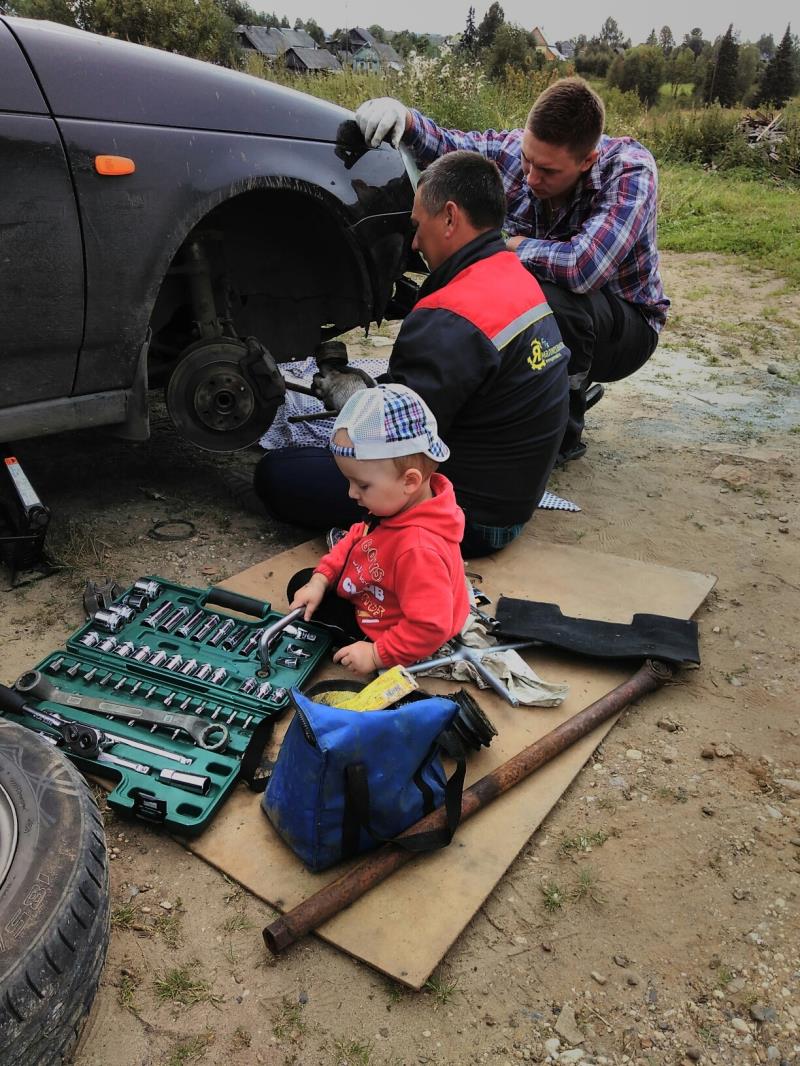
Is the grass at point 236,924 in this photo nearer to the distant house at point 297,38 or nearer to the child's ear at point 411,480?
the child's ear at point 411,480

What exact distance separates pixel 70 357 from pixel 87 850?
1.77m

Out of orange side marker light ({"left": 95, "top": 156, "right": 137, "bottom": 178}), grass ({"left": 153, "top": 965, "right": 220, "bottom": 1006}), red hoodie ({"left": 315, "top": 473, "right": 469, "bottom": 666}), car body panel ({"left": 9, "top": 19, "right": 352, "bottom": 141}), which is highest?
car body panel ({"left": 9, "top": 19, "right": 352, "bottom": 141})

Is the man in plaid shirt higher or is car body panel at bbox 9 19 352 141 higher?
car body panel at bbox 9 19 352 141

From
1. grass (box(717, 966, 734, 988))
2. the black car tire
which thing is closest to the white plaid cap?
the black car tire

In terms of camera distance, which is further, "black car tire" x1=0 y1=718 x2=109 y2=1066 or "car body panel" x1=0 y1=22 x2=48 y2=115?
"car body panel" x1=0 y1=22 x2=48 y2=115

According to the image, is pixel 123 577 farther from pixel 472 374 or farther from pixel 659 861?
pixel 659 861

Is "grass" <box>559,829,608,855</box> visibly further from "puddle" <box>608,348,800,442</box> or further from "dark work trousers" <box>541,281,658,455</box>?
"puddle" <box>608,348,800,442</box>

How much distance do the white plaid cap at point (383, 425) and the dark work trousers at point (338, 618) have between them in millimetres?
556

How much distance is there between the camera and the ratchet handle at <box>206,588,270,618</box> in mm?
2646

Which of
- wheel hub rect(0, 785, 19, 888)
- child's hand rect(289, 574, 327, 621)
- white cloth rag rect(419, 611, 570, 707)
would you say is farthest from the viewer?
child's hand rect(289, 574, 327, 621)

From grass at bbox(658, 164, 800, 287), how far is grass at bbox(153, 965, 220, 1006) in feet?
28.2

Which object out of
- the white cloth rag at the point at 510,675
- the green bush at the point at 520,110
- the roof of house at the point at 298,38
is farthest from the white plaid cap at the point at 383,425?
the roof of house at the point at 298,38

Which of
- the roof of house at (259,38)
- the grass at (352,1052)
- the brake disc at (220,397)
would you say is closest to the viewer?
the grass at (352,1052)

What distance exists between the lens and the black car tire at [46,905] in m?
1.32
